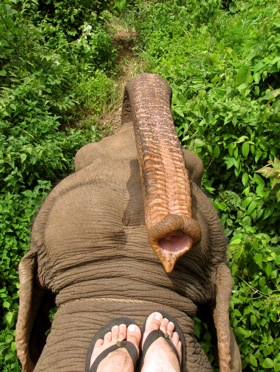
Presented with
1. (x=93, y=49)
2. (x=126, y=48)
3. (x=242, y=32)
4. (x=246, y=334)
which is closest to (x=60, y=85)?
(x=93, y=49)

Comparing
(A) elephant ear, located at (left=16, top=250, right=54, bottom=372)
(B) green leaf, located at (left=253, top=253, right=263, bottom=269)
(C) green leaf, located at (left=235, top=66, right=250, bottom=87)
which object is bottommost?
(B) green leaf, located at (left=253, top=253, right=263, bottom=269)

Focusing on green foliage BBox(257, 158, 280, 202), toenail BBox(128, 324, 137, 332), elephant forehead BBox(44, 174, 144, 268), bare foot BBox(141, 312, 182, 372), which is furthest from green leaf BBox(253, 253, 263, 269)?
toenail BBox(128, 324, 137, 332)

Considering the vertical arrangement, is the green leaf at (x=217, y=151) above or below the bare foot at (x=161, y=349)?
below

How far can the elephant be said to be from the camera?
1.92 metres

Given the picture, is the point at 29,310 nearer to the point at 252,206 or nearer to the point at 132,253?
the point at 132,253

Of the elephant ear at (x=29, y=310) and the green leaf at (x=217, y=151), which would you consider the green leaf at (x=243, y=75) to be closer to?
the green leaf at (x=217, y=151)

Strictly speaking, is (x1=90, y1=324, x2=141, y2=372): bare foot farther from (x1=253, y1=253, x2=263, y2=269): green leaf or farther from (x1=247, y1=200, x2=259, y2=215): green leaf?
(x1=247, y1=200, x2=259, y2=215): green leaf

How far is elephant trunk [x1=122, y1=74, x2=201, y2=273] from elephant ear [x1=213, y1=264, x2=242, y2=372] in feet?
1.62

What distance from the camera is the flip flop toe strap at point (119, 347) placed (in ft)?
6.12

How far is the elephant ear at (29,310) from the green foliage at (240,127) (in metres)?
1.12

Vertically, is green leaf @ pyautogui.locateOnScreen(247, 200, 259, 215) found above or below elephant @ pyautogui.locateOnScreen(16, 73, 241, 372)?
below

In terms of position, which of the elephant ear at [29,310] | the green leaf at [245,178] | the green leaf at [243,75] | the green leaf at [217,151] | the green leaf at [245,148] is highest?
the elephant ear at [29,310]

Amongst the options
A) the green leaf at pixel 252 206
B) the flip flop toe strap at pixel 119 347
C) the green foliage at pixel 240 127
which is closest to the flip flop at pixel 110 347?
the flip flop toe strap at pixel 119 347

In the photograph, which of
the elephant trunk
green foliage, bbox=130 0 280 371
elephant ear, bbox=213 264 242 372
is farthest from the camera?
green foliage, bbox=130 0 280 371
